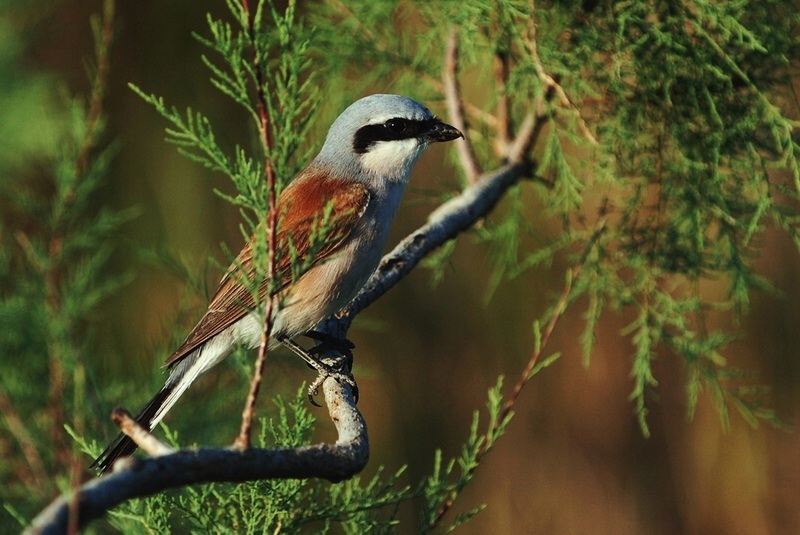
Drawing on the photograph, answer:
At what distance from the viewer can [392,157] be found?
2.84 m

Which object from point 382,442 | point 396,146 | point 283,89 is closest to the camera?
point 283,89

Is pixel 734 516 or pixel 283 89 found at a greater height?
pixel 283 89

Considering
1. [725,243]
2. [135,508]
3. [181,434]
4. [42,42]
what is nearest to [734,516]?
[725,243]

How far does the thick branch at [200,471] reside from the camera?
991mm

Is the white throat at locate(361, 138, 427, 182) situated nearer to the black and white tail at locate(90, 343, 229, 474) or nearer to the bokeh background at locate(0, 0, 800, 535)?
the black and white tail at locate(90, 343, 229, 474)

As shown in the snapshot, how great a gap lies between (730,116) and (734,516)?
2.50 meters

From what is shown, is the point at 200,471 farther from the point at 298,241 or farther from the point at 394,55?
the point at 394,55

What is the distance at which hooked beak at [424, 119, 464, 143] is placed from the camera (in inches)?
110

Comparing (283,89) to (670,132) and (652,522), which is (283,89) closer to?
(670,132)

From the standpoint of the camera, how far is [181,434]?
331 cm

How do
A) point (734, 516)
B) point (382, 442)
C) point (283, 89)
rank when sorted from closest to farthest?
point (283, 89) < point (734, 516) < point (382, 442)

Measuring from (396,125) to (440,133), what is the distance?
138 millimetres

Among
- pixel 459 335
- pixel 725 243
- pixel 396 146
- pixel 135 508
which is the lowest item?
pixel 459 335

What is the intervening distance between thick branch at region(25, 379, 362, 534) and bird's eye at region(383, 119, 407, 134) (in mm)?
1453
